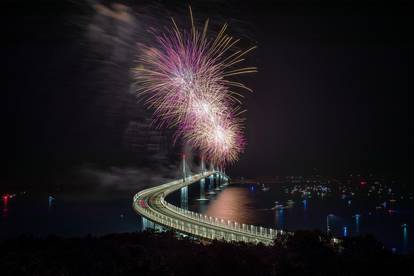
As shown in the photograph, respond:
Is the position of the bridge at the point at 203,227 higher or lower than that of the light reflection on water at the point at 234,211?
higher

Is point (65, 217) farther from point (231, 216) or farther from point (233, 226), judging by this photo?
point (233, 226)

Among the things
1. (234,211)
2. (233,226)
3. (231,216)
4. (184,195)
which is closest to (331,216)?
(234,211)

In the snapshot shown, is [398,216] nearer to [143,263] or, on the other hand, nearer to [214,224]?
[214,224]

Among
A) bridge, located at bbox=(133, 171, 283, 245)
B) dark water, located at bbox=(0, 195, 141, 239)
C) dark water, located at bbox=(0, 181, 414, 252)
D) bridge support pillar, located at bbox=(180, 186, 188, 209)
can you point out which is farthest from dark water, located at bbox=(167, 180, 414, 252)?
bridge, located at bbox=(133, 171, 283, 245)

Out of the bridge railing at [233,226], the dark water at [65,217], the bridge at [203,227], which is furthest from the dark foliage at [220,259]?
the dark water at [65,217]

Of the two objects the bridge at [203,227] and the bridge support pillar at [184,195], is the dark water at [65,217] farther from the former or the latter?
the bridge at [203,227]

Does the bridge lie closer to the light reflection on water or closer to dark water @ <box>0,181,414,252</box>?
dark water @ <box>0,181,414,252</box>
